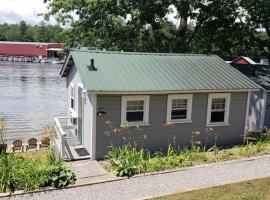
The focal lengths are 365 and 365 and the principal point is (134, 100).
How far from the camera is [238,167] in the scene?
508 inches

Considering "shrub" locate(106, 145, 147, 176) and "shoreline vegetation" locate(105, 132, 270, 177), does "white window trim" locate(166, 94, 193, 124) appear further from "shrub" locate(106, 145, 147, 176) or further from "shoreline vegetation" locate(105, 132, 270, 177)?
"shrub" locate(106, 145, 147, 176)

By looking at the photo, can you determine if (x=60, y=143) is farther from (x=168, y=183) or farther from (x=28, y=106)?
(x=28, y=106)

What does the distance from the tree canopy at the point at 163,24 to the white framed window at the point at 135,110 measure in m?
9.22

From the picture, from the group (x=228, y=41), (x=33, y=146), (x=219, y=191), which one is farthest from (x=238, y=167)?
(x=228, y=41)

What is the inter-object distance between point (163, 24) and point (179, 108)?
11.9 meters

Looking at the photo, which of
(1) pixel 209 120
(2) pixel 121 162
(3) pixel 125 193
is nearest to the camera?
(3) pixel 125 193

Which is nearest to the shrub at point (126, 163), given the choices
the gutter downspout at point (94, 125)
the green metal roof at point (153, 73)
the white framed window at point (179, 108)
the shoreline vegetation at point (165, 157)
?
the shoreline vegetation at point (165, 157)

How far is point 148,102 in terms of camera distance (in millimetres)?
14977

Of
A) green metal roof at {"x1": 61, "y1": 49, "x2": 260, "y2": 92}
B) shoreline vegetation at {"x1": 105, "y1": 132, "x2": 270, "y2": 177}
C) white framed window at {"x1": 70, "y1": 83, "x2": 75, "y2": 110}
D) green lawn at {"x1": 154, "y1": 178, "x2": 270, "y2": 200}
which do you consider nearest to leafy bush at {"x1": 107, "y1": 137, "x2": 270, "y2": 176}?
shoreline vegetation at {"x1": 105, "y1": 132, "x2": 270, "y2": 177}

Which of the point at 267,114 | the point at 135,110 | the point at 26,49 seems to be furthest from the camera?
the point at 26,49

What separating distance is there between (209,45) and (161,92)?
14.7 m

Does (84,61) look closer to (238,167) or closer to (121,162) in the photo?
(121,162)

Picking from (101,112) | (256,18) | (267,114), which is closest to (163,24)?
(256,18)

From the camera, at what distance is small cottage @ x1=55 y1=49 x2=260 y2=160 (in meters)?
14.3
